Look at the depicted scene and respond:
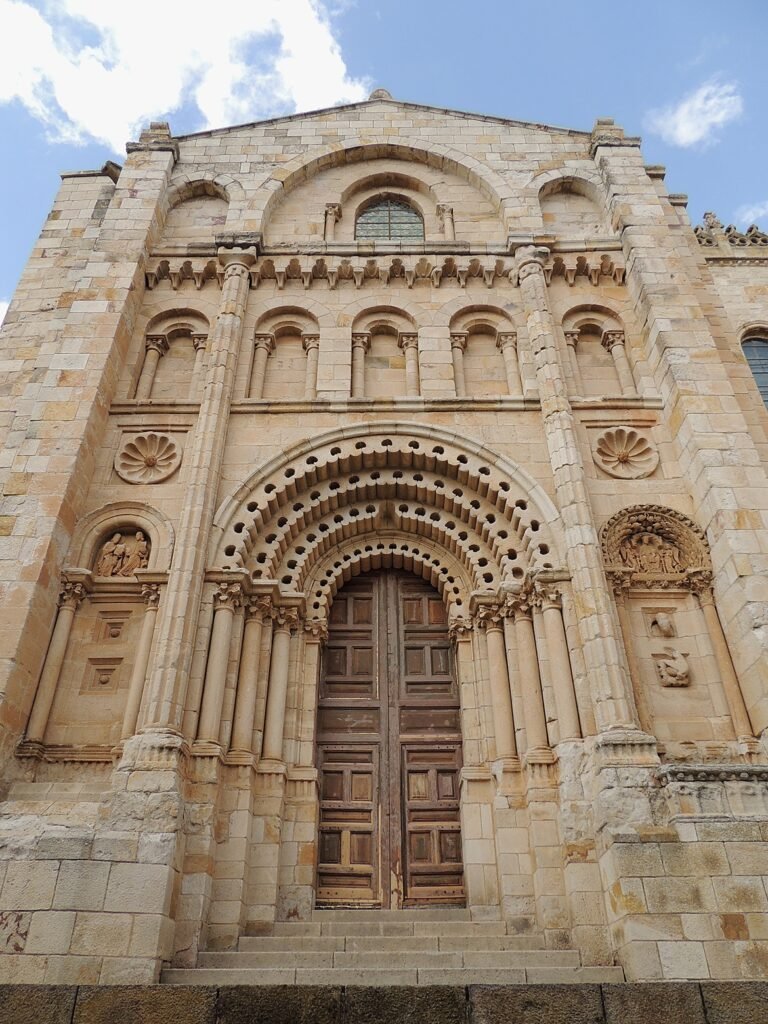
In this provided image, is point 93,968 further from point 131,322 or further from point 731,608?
point 131,322

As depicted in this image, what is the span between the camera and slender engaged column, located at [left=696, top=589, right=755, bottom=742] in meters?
9.39

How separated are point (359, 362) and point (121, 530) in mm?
5045

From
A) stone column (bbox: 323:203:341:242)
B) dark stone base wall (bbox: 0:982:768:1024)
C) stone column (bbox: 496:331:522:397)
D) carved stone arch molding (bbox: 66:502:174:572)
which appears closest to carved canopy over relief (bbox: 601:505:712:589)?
stone column (bbox: 496:331:522:397)

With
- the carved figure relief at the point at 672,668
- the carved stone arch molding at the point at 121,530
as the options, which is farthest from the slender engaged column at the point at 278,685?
the carved figure relief at the point at 672,668

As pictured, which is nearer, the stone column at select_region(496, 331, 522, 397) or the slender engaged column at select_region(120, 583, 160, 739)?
the slender engaged column at select_region(120, 583, 160, 739)

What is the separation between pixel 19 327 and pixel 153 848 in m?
10.1

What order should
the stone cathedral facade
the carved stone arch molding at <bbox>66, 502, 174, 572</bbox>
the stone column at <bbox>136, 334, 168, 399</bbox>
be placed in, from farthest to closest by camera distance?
the stone column at <bbox>136, 334, 168, 399</bbox> → the carved stone arch molding at <bbox>66, 502, 174, 572</bbox> → the stone cathedral facade

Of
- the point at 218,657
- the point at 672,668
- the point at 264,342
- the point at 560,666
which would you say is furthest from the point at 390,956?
the point at 264,342

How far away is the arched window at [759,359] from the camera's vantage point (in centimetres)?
1446

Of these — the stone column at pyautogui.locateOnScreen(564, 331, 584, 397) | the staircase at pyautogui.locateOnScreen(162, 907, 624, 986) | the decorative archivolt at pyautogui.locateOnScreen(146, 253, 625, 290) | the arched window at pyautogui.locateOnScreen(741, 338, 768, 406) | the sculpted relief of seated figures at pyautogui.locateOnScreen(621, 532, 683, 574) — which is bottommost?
the staircase at pyautogui.locateOnScreen(162, 907, 624, 986)

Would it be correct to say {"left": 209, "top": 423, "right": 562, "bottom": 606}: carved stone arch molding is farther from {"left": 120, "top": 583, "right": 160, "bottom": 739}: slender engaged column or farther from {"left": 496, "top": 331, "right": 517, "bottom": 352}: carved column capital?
{"left": 496, "top": 331, "right": 517, "bottom": 352}: carved column capital

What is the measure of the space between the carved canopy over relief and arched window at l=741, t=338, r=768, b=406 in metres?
5.00

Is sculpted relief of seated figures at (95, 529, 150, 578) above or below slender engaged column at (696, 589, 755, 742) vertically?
above

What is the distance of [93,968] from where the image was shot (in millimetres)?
7297
